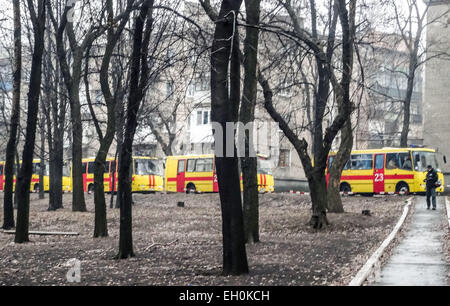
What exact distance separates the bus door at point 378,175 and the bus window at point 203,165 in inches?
468

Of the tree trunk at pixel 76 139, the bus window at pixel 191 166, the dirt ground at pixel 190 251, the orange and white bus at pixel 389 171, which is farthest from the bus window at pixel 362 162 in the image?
the tree trunk at pixel 76 139

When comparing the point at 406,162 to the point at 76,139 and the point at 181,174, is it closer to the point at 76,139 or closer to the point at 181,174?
the point at 181,174

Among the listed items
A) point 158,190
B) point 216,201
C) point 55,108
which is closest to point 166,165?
point 158,190

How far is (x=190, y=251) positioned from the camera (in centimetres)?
1705

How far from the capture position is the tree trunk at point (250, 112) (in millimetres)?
17703

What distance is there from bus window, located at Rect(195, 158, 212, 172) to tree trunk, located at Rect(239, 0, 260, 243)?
101ft

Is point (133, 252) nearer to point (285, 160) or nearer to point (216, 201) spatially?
point (216, 201)

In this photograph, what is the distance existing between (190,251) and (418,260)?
5235 mm

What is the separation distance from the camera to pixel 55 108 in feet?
113

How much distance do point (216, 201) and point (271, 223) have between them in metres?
16.0

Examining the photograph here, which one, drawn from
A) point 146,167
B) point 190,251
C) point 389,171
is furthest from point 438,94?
point 190,251

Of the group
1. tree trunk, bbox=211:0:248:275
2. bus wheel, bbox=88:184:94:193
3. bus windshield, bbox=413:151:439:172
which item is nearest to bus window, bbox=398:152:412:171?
bus windshield, bbox=413:151:439:172
